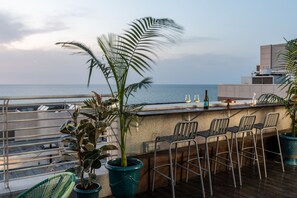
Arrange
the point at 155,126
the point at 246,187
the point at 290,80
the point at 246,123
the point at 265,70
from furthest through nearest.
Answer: the point at 265,70 < the point at 290,80 < the point at 246,123 < the point at 155,126 < the point at 246,187

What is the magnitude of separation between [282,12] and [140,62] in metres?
10.2

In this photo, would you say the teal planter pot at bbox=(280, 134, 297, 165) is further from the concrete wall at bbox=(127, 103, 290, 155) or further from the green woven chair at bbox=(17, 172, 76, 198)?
the green woven chair at bbox=(17, 172, 76, 198)

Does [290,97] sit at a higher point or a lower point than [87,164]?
higher

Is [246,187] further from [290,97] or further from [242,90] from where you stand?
[242,90]

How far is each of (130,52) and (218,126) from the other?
176 cm

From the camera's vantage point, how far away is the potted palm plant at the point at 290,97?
5.14 m

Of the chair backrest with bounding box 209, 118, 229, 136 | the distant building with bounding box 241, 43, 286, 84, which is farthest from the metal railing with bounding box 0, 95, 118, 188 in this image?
the distant building with bounding box 241, 43, 286, 84

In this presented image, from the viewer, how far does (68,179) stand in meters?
1.84

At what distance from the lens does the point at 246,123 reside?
444cm

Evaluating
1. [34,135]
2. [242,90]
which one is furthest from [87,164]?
[242,90]

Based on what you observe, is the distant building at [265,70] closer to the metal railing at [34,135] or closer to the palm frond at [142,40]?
the metal railing at [34,135]

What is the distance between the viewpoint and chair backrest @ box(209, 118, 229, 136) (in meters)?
4.02

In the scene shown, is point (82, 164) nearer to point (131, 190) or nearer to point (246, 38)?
point (131, 190)

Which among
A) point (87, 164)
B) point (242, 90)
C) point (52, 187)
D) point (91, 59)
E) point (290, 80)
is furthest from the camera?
point (242, 90)
